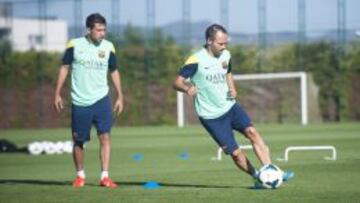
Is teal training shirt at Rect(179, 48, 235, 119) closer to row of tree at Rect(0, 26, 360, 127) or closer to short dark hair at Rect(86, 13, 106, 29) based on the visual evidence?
short dark hair at Rect(86, 13, 106, 29)

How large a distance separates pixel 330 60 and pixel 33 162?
89.3 ft

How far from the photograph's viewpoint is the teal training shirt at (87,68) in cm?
1241

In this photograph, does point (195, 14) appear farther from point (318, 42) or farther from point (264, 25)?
point (318, 42)

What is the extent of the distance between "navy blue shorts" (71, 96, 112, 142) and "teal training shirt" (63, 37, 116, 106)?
0.25 feet

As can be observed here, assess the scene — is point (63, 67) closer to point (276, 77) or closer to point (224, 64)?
point (224, 64)

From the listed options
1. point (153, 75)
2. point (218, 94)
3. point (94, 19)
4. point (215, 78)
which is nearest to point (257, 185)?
point (218, 94)

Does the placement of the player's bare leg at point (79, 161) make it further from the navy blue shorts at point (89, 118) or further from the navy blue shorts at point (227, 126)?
the navy blue shorts at point (227, 126)

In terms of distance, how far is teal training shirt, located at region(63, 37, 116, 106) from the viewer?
12.4 metres

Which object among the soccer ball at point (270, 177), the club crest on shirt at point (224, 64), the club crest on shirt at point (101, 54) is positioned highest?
the club crest on shirt at point (101, 54)

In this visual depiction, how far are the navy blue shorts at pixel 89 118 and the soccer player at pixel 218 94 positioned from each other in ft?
4.69

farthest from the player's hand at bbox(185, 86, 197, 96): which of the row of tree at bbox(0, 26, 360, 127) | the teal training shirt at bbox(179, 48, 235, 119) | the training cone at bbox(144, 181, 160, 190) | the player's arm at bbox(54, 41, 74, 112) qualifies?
the row of tree at bbox(0, 26, 360, 127)

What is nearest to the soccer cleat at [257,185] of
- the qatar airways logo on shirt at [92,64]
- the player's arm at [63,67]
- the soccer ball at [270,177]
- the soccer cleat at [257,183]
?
the soccer cleat at [257,183]

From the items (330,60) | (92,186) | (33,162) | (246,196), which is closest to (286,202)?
(246,196)

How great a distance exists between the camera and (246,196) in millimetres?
10398
